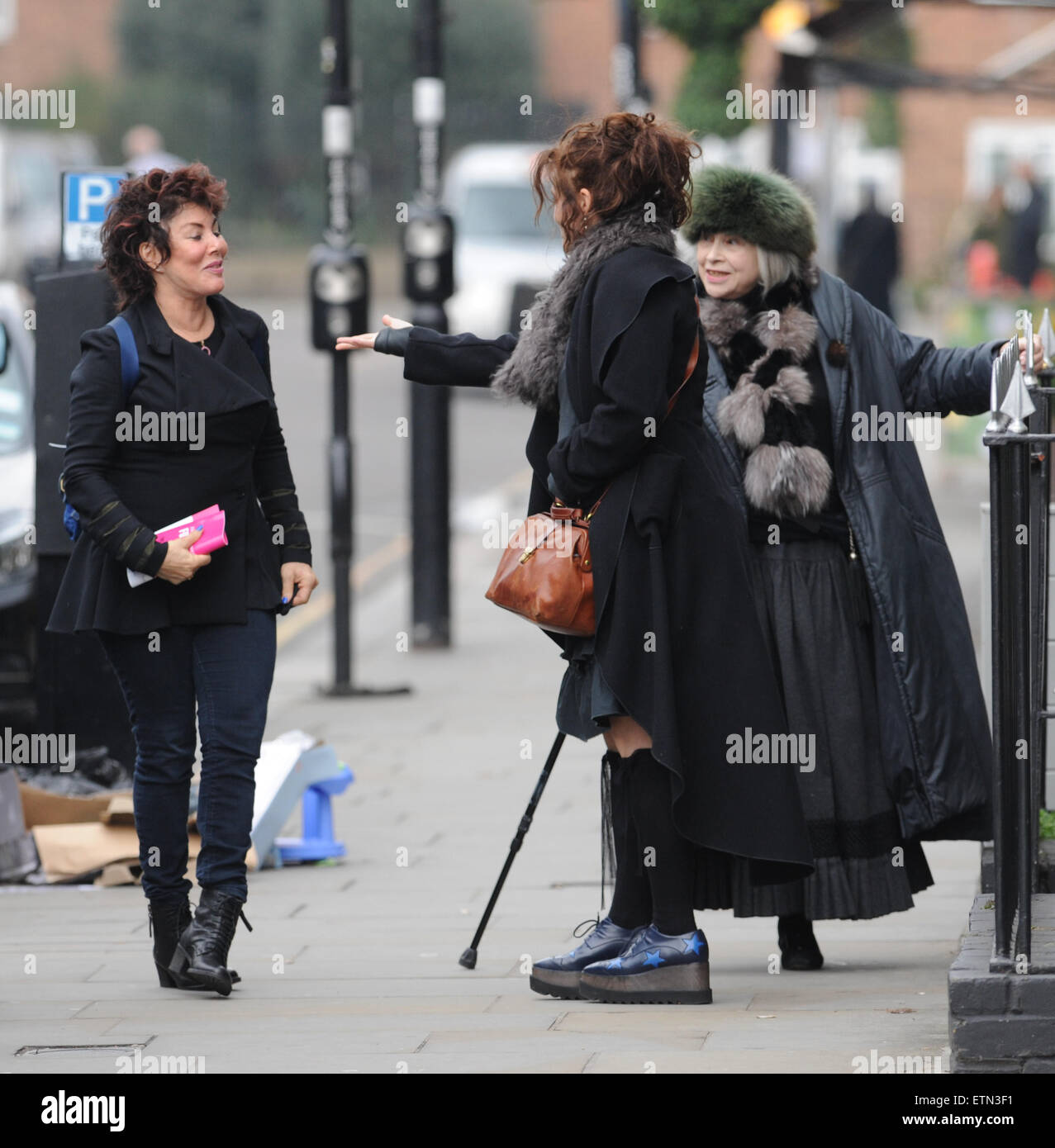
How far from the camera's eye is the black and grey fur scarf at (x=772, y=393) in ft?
16.9

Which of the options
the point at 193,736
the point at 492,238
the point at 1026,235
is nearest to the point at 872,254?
the point at 1026,235

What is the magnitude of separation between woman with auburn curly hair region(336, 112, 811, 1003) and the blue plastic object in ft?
6.99

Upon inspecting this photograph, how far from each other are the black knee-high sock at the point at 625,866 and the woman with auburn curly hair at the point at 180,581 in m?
0.85

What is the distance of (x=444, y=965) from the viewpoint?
5.43m

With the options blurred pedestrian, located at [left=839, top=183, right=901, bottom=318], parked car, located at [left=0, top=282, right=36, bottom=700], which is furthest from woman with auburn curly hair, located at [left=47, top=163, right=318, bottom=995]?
blurred pedestrian, located at [left=839, top=183, right=901, bottom=318]

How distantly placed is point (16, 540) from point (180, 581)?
350 cm

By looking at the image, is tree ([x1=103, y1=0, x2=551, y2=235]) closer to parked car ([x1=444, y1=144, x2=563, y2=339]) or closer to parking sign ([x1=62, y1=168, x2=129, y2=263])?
parked car ([x1=444, y1=144, x2=563, y2=339])

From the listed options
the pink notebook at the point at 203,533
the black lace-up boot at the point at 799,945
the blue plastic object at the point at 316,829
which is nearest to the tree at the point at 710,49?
the blue plastic object at the point at 316,829

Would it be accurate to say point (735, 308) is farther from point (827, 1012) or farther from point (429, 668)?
point (429, 668)

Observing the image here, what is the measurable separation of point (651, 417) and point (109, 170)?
3477mm

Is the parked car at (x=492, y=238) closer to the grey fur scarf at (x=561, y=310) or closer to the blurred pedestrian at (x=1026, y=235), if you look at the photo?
the blurred pedestrian at (x=1026, y=235)

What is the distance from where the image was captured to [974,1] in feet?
37.5

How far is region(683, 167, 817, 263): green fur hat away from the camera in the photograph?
5250 mm
